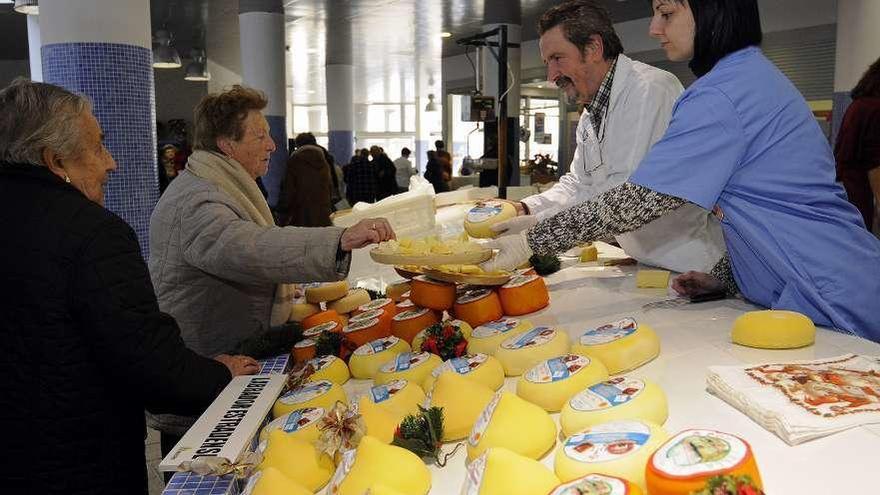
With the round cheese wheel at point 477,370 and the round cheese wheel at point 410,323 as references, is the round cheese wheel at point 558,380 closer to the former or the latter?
the round cheese wheel at point 477,370

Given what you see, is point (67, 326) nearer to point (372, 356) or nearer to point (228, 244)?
point (228, 244)

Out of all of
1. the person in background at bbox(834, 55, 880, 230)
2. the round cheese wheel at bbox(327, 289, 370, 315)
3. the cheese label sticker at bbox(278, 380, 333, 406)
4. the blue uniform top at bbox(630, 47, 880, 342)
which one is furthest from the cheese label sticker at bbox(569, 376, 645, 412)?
the person in background at bbox(834, 55, 880, 230)

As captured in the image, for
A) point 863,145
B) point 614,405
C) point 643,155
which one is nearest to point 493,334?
point 614,405

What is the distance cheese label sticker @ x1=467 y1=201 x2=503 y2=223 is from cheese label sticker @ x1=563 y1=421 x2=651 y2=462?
1621mm

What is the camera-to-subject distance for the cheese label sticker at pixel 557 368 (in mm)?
1435

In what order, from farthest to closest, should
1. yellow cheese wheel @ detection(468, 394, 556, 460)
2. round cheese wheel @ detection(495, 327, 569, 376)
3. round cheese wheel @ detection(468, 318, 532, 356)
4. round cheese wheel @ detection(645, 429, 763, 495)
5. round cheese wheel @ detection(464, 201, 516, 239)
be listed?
round cheese wheel @ detection(464, 201, 516, 239)
round cheese wheel @ detection(468, 318, 532, 356)
round cheese wheel @ detection(495, 327, 569, 376)
yellow cheese wheel @ detection(468, 394, 556, 460)
round cheese wheel @ detection(645, 429, 763, 495)

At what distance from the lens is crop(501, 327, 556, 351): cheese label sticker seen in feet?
5.47

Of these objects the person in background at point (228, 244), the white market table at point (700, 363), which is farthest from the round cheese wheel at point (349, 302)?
the white market table at point (700, 363)

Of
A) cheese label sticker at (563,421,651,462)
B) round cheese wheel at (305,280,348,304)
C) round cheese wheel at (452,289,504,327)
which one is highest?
cheese label sticker at (563,421,651,462)

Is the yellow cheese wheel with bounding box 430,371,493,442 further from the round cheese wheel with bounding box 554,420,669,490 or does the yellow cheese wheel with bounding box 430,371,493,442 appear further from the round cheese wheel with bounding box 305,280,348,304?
the round cheese wheel with bounding box 305,280,348,304

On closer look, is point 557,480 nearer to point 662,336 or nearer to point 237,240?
point 662,336

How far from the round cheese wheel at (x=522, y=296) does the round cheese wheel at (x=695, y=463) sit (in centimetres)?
114

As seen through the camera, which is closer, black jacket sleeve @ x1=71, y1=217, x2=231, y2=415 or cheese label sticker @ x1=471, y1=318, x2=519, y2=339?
black jacket sleeve @ x1=71, y1=217, x2=231, y2=415

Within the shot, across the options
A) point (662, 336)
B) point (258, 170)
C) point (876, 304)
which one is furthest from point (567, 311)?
point (258, 170)
